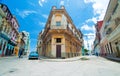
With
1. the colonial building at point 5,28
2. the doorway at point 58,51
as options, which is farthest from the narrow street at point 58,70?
the colonial building at point 5,28

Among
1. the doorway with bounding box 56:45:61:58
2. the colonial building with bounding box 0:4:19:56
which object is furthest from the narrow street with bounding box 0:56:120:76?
the colonial building with bounding box 0:4:19:56

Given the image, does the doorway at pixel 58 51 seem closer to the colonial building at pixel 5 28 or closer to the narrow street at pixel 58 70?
the narrow street at pixel 58 70

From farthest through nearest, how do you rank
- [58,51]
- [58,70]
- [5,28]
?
[5,28] < [58,51] < [58,70]

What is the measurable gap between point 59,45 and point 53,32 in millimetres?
3251

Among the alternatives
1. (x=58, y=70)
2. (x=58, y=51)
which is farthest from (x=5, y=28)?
(x=58, y=70)

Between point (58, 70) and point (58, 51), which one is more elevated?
point (58, 51)

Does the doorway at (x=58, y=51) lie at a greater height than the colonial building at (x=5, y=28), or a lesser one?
lesser

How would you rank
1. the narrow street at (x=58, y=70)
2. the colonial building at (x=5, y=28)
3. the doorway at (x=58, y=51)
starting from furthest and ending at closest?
the colonial building at (x=5, y=28) < the doorway at (x=58, y=51) < the narrow street at (x=58, y=70)

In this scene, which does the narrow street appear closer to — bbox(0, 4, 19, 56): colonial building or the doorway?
the doorway

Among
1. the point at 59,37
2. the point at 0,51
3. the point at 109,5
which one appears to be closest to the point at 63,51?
the point at 59,37

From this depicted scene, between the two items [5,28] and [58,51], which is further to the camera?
[5,28]

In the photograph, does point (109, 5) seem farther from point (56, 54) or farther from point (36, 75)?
point (36, 75)

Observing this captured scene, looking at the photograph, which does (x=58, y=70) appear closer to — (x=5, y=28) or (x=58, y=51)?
(x=58, y=51)

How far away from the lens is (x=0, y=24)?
22.0m
